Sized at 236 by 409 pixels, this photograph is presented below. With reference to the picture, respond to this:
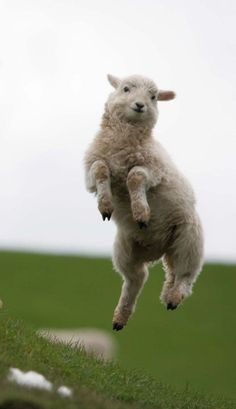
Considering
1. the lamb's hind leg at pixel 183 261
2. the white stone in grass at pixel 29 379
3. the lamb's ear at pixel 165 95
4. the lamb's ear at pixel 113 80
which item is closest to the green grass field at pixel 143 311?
the lamb's hind leg at pixel 183 261

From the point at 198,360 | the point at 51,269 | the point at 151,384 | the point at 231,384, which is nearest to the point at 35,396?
the point at 151,384

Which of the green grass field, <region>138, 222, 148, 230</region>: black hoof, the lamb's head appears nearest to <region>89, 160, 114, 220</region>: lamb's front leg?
<region>138, 222, 148, 230</region>: black hoof

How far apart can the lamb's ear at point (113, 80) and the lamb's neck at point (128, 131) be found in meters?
0.39

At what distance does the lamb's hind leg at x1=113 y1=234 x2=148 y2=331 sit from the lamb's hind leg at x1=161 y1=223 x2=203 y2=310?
1.23 ft

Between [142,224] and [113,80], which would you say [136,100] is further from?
[142,224]

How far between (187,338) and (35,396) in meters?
28.1

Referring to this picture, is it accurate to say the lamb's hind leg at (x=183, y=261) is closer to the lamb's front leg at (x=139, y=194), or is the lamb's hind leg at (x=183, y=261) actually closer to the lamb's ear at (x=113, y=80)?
the lamb's front leg at (x=139, y=194)

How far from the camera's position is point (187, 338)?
131ft

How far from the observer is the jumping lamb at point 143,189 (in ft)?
50.0

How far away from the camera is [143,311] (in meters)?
41.8

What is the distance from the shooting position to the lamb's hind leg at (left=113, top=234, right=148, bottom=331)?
1617cm

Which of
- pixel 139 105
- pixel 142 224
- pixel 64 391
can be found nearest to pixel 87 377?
pixel 142 224

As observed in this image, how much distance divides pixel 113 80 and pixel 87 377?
3.31 m

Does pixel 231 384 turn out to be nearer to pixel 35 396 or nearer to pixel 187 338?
pixel 187 338
